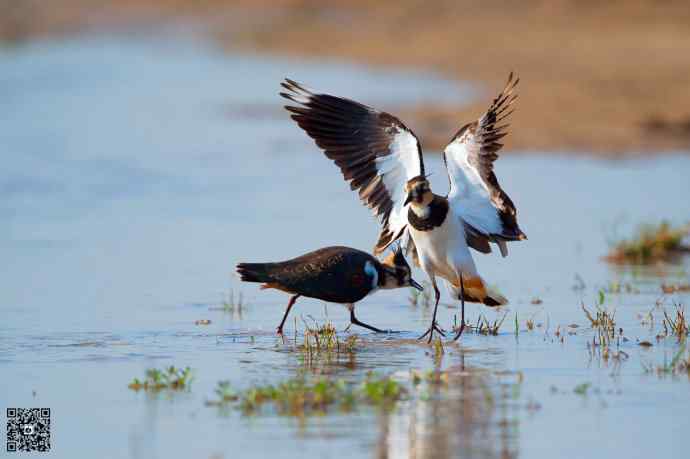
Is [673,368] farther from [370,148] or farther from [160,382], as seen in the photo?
[370,148]

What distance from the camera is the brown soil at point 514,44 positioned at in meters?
18.0

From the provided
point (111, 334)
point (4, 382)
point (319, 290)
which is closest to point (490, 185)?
point (319, 290)

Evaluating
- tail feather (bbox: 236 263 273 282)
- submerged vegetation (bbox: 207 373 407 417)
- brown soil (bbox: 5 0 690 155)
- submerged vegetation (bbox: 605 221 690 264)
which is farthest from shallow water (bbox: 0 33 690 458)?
brown soil (bbox: 5 0 690 155)

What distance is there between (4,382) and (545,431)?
9.58 feet

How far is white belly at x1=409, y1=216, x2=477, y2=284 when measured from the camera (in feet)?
28.6

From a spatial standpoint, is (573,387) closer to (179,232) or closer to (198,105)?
(179,232)

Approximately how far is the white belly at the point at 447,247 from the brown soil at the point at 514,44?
27.1ft

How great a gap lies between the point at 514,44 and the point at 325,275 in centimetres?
1804

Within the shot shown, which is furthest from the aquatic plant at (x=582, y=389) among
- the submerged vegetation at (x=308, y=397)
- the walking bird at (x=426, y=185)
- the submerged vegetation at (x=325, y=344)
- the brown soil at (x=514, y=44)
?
the brown soil at (x=514, y=44)

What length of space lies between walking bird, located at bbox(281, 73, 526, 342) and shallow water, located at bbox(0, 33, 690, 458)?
49cm

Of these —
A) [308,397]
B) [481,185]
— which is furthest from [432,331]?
[308,397]

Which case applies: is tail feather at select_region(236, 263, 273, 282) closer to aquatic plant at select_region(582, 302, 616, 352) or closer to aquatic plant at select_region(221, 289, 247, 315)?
aquatic plant at select_region(221, 289, 247, 315)

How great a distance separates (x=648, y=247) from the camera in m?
11.2

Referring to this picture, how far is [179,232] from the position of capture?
1251cm
